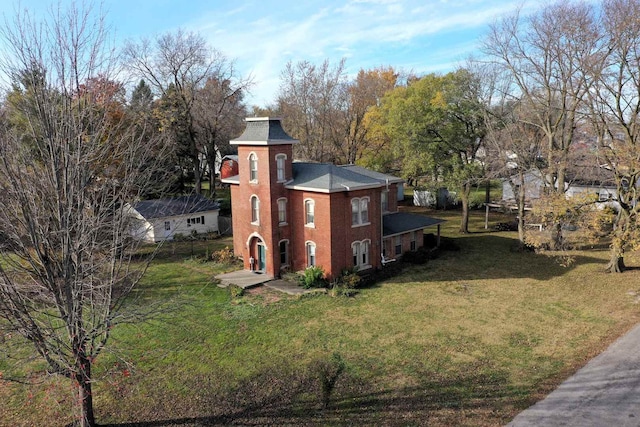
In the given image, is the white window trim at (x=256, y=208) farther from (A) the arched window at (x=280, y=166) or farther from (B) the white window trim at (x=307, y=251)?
(B) the white window trim at (x=307, y=251)

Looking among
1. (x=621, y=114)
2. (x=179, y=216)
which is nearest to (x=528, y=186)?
(x=621, y=114)

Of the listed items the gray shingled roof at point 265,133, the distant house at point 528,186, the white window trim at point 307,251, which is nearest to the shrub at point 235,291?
the white window trim at point 307,251

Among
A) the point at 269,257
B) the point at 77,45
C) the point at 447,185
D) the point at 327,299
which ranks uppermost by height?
the point at 77,45

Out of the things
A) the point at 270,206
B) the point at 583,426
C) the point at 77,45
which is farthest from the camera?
the point at 270,206

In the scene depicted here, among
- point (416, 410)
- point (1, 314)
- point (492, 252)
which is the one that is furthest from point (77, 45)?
point (492, 252)

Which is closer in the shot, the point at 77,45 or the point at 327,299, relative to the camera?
the point at 77,45

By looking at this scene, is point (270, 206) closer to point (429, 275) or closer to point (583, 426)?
point (429, 275)
